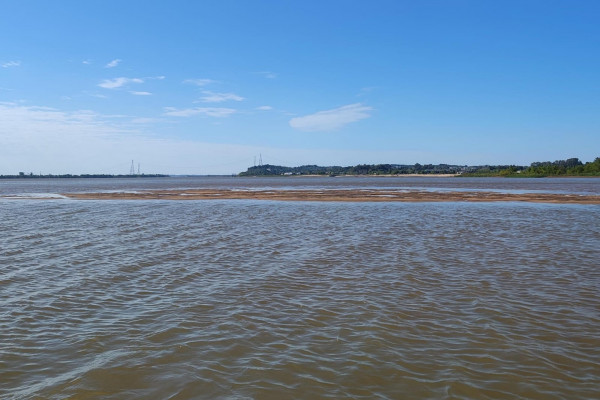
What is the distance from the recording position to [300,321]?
25.8 ft

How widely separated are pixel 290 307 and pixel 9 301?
593 centimetres

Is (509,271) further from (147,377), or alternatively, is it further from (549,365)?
(147,377)

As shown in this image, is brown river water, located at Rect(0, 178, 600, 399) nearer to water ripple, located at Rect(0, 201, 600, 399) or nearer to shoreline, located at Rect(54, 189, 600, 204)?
water ripple, located at Rect(0, 201, 600, 399)

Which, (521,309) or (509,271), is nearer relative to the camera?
(521,309)

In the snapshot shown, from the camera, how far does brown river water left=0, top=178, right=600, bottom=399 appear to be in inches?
221

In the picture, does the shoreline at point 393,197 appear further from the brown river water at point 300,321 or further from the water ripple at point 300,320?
the water ripple at point 300,320

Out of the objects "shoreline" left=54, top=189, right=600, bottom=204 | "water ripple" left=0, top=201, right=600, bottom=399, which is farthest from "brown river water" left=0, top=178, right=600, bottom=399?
"shoreline" left=54, top=189, right=600, bottom=204

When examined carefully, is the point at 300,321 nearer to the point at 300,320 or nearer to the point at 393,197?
the point at 300,320

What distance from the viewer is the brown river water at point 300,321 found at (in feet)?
18.4

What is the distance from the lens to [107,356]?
6352 millimetres

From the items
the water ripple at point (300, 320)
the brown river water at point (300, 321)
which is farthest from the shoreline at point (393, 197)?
the water ripple at point (300, 320)

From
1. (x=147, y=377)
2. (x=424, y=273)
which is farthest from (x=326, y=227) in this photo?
(x=147, y=377)

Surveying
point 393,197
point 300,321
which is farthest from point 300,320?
point 393,197

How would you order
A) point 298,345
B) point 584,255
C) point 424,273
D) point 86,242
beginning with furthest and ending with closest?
1. point 86,242
2. point 584,255
3. point 424,273
4. point 298,345
